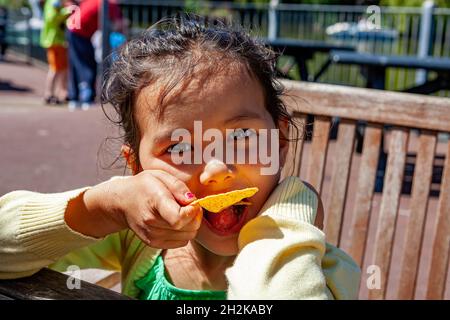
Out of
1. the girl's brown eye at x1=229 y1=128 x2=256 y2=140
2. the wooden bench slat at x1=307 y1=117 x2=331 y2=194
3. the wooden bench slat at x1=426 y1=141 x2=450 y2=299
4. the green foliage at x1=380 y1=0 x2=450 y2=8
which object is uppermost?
A: the green foliage at x1=380 y1=0 x2=450 y2=8

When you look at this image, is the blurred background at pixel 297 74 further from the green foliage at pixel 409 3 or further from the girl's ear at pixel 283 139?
the girl's ear at pixel 283 139

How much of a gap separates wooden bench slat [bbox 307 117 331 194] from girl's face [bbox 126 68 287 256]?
0.74 m

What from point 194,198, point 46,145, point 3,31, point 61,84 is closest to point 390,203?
point 194,198

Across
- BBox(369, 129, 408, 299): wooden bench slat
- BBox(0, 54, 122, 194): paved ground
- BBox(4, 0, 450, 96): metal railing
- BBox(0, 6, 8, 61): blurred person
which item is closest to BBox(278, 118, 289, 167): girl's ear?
BBox(369, 129, 408, 299): wooden bench slat

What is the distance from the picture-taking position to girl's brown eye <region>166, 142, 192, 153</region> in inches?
39.7

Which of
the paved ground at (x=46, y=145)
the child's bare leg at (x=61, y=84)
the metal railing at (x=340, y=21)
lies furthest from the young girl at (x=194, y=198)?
the child's bare leg at (x=61, y=84)

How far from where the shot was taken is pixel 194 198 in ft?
2.95

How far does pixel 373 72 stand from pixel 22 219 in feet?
15.9

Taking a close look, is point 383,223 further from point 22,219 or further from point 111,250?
point 22,219

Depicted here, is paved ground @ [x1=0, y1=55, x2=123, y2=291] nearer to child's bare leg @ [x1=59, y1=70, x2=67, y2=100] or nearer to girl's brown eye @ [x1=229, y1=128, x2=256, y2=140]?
child's bare leg @ [x1=59, y1=70, x2=67, y2=100]

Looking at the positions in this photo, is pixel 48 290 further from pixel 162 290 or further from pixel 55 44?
pixel 55 44

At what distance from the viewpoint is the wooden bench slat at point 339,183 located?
178 cm

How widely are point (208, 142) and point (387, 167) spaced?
848mm

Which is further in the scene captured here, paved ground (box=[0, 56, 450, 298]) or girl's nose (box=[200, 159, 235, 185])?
paved ground (box=[0, 56, 450, 298])
